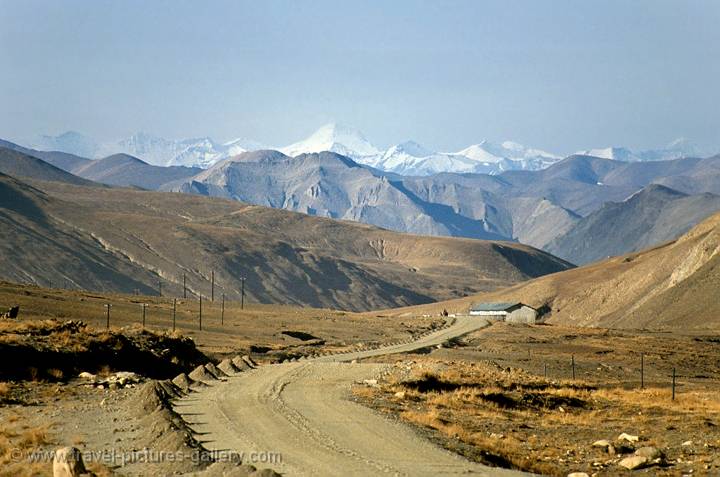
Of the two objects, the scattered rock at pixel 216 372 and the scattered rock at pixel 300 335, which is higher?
the scattered rock at pixel 216 372

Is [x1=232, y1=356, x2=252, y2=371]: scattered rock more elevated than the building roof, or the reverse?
[x1=232, y1=356, x2=252, y2=371]: scattered rock

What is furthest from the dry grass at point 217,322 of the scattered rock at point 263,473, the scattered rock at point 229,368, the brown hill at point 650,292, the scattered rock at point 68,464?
the scattered rock at point 263,473

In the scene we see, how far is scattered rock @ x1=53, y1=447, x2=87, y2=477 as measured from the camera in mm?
18172

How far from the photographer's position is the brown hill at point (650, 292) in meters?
128

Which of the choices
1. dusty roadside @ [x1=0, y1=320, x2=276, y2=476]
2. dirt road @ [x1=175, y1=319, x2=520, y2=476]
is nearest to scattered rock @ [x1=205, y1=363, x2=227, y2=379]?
dirt road @ [x1=175, y1=319, x2=520, y2=476]

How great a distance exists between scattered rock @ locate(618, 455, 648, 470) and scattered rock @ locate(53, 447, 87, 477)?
1375 centimetres

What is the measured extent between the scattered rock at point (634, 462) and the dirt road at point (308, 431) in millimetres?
4753

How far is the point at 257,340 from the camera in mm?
85938

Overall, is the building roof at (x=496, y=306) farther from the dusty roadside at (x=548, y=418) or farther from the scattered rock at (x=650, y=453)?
the scattered rock at (x=650, y=453)

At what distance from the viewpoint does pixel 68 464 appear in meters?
18.2

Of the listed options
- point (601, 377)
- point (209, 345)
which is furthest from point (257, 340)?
point (601, 377)

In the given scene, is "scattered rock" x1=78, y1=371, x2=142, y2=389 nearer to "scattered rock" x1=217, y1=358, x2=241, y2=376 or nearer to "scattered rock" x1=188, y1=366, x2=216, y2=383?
"scattered rock" x1=188, y1=366, x2=216, y2=383

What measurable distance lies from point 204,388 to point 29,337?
34.4 feet

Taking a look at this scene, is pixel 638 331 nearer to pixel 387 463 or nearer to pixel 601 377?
pixel 601 377
